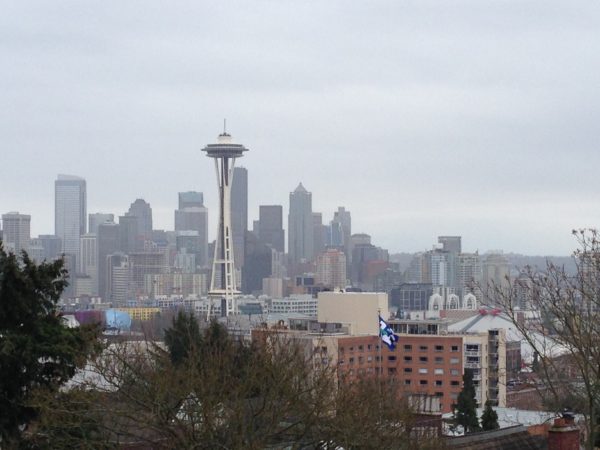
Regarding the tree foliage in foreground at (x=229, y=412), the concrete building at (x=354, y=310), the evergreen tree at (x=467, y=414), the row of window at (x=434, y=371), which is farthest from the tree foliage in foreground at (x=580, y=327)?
the concrete building at (x=354, y=310)

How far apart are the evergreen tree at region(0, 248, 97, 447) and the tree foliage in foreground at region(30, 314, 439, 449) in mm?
674

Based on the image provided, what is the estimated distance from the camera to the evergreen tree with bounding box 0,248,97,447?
20828 mm

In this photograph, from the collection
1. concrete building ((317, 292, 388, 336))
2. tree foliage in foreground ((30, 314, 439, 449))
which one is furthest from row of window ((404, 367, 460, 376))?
tree foliage in foreground ((30, 314, 439, 449))

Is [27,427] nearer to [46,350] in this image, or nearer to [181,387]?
[46,350]

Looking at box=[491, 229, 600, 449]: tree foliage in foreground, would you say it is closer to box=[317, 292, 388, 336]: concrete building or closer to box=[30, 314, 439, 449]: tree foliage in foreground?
box=[30, 314, 439, 449]: tree foliage in foreground

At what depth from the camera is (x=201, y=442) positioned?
739 inches

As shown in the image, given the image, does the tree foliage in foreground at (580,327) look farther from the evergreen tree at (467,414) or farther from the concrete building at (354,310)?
the concrete building at (354,310)

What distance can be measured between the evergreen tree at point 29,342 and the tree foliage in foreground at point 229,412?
67 cm

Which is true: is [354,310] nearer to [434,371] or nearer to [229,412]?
[434,371]

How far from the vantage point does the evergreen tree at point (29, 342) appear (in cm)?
2083

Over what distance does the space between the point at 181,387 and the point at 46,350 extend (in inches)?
93.4

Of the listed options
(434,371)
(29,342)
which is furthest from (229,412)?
(434,371)

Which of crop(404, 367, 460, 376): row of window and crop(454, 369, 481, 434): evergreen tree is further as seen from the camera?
crop(404, 367, 460, 376): row of window

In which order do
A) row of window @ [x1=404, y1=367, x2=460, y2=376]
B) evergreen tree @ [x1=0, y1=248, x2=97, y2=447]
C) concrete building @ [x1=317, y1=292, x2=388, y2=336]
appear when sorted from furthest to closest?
concrete building @ [x1=317, y1=292, x2=388, y2=336], row of window @ [x1=404, y1=367, x2=460, y2=376], evergreen tree @ [x1=0, y1=248, x2=97, y2=447]
